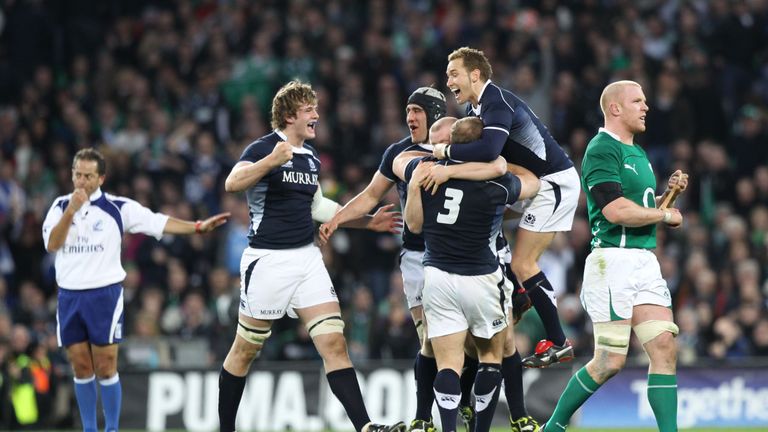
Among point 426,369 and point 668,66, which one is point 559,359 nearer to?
point 426,369

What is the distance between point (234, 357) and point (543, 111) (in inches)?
389

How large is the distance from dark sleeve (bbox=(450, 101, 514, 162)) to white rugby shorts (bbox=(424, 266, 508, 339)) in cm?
82

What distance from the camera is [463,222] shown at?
9281mm

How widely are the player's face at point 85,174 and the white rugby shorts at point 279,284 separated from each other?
1951mm

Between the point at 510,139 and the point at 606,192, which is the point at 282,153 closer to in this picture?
the point at 510,139

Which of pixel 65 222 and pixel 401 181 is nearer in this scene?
pixel 401 181

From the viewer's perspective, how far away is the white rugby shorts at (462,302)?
9281mm

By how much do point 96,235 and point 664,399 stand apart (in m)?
4.91

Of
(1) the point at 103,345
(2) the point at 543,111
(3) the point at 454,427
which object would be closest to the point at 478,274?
(3) the point at 454,427

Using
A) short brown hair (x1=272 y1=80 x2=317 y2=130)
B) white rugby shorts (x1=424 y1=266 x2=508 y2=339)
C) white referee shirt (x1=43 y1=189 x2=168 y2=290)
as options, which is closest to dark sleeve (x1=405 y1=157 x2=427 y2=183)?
white rugby shorts (x1=424 y1=266 x2=508 y2=339)

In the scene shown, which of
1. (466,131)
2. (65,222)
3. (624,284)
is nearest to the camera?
(466,131)

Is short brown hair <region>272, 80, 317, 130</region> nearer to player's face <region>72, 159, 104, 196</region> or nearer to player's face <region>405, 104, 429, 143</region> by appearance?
player's face <region>405, 104, 429, 143</region>

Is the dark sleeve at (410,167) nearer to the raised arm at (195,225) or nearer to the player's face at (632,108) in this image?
the player's face at (632,108)

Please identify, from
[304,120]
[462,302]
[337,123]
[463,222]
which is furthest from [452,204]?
[337,123]
